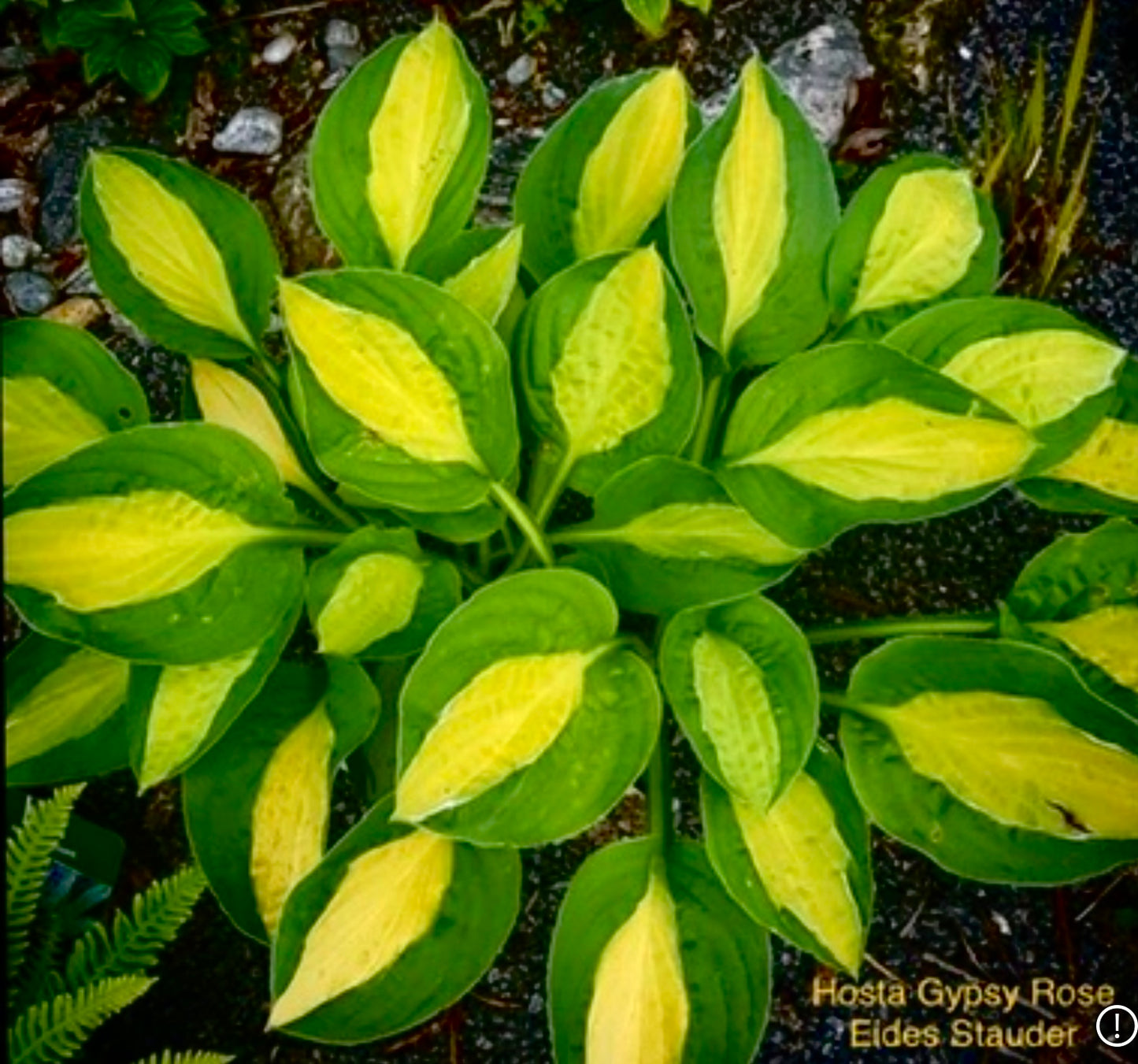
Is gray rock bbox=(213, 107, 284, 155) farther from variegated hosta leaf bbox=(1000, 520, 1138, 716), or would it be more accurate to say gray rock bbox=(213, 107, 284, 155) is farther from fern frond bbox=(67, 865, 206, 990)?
variegated hosta leaf bbox=(1000, 520, 1138, 716)

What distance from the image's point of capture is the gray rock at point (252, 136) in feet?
6.98

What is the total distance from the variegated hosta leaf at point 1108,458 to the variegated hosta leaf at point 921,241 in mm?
227

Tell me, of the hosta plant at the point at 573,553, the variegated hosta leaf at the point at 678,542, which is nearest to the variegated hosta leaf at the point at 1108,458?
the hosta plant at the point at 573,553

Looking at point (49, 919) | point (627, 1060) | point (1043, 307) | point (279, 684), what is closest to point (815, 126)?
point (1043, 307)

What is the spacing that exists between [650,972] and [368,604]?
1.46 ft

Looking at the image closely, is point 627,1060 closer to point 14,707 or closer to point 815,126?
point 14,707

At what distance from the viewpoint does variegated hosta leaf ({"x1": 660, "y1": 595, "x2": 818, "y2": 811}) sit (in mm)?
1510

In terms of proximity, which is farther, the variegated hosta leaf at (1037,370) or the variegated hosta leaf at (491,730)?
the variegated hosta leaf at (1037,370)

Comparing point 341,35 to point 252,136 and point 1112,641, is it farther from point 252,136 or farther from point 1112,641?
point 1112,641

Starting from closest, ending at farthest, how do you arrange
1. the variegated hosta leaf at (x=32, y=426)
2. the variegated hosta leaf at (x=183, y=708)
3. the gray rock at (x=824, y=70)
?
the variegated hosta leaf at (x=183, y=708) → the variegated hosta leaf at (x=32, y=426) → the gray rock at (x=824, y=70)

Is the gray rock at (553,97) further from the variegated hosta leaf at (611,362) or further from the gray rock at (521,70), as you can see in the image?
the variegated hosta leaf at (611,362)

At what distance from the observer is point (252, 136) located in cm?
213

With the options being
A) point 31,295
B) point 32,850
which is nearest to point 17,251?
point 31,295

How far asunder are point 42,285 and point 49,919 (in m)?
0.82
